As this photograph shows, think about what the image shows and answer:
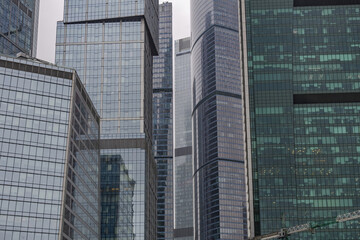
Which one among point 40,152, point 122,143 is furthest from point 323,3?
point 40,152

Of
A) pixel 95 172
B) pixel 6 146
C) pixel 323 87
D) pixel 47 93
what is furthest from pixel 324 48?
pixel 6 146

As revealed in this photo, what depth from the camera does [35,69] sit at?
13250 centimetres

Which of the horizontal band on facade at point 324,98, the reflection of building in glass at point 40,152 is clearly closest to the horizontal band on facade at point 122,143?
the horizontal band on facade at point 324,98

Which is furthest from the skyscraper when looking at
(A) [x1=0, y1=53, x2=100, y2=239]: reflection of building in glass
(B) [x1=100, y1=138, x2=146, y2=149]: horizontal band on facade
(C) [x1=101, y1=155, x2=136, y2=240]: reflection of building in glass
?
(A) [x1=0, y1=53, x2=100, y2=239]: reflection of building in glass

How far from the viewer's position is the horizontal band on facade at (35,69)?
129m

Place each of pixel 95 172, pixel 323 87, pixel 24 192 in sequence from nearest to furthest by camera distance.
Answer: pixel 24 192, pixel 95 172, pixel 323 87

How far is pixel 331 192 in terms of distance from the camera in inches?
6742

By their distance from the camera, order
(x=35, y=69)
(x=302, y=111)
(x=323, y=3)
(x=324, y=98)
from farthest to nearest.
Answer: (x=323, y=3) → (x=324, y=98) → (x=302, y=111) → (x=35, y=69)

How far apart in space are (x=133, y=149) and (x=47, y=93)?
2547 inches

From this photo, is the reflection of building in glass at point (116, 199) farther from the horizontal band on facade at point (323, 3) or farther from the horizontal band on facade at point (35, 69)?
the horizontal band on facade at point (323, 3)

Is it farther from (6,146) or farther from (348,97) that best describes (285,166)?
(6,146)

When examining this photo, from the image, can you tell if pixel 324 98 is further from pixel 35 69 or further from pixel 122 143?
pixel 35 69

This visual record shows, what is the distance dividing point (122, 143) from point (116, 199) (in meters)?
18.9

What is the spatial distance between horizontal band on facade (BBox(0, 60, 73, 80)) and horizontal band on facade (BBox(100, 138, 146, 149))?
60.2 m
